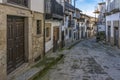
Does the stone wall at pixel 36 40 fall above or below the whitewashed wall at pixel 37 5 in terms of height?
below

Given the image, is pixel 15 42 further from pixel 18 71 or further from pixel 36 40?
pixel 36 40

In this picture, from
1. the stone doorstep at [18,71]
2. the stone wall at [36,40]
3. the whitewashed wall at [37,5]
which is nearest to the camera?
the stone doorstep at [18,71]

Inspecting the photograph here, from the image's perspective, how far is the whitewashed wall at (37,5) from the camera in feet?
39.2

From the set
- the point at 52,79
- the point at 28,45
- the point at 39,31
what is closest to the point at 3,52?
the point at 52,79

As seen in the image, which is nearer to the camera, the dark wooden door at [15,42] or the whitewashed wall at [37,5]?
the dark wooden door at [15,42]

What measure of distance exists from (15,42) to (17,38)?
1.05ft

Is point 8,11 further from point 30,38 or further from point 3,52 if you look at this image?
point 30,38

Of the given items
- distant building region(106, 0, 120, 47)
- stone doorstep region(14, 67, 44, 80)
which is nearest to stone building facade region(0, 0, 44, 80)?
stone doorstep region(14, 67, 44, 80)

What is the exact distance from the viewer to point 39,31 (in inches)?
555

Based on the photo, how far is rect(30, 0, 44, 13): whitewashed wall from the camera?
1194 centimetres

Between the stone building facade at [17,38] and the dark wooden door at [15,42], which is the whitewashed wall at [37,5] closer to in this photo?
the stone building facade at [17,38]

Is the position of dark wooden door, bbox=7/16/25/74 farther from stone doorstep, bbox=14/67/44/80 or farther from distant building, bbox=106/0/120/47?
distant building, bbox=106/0/120/47

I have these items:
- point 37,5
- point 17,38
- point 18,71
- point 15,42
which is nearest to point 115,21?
point 37,5

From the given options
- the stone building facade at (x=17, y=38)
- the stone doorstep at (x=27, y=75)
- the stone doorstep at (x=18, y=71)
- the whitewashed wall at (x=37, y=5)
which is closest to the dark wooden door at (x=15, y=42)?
the stone building facade at (x=17, y=38)
